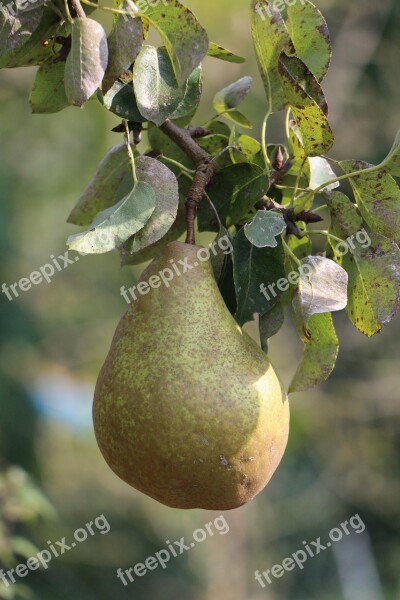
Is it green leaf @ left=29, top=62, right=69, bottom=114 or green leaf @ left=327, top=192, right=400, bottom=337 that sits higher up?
green leaf @ left=29, top=62, right=69, bottom=114

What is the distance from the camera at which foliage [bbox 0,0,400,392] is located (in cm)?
96

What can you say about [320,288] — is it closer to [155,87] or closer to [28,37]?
[155,87]

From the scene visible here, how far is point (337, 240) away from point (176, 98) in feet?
0.92

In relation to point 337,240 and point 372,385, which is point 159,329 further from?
point 372,385

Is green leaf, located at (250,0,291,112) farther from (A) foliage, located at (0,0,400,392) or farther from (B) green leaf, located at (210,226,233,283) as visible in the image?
(B) green leaf, located at (210,226,233,283)

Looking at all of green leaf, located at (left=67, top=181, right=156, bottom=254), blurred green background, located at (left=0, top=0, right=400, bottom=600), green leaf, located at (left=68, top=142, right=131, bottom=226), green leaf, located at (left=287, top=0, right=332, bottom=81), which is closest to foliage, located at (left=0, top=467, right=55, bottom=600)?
green leaf, located at (left=68, top=142, right=131, bottom=226)

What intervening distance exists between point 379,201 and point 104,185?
41 cm

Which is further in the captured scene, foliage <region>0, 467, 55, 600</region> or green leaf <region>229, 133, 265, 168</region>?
foliage <region>0, 467, 55, 600</region>

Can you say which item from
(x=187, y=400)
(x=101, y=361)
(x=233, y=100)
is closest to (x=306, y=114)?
(x=233, y=100)

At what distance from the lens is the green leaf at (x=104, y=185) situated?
121 centimetres

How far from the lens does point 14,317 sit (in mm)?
5727

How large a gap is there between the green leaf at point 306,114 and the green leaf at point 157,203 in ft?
0.56

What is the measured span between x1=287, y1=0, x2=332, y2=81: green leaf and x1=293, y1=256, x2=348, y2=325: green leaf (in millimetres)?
274

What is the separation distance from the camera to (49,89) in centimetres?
109
